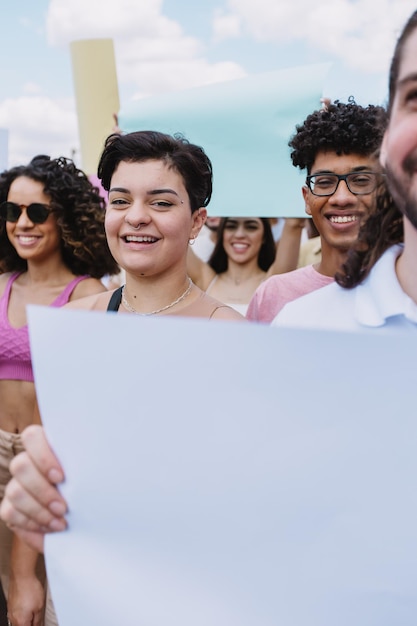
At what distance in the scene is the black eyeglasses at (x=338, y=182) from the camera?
2.35m

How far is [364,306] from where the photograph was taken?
116 cm

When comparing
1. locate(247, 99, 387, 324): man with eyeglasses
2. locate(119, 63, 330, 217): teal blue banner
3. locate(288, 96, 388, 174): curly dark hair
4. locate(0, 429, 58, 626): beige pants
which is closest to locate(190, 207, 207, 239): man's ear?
locate(247, 99, 387, 324): man with eyeglasses

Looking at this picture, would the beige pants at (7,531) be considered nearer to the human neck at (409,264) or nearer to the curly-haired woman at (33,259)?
the curly-haired woman at (33,259)

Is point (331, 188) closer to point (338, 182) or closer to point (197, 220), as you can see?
point (338, 182)

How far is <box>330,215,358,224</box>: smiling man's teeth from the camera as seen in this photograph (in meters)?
2.32

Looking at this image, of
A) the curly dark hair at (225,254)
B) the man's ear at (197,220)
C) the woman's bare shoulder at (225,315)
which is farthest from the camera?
the curly dark hair at (225,254)

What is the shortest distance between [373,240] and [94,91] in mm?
3214

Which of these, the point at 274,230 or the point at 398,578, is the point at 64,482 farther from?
the point at 274,230

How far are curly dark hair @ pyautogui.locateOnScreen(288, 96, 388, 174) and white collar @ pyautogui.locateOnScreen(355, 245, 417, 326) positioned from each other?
1.25m

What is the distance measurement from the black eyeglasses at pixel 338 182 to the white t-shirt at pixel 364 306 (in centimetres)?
112

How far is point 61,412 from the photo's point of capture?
3.39ft

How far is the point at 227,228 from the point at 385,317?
3173mm

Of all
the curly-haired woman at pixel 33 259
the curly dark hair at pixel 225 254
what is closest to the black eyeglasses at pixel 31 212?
the curly-haired woman at pixel 33 259

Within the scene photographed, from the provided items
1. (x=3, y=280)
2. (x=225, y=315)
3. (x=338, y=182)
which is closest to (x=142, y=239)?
(x=225, y=315)
